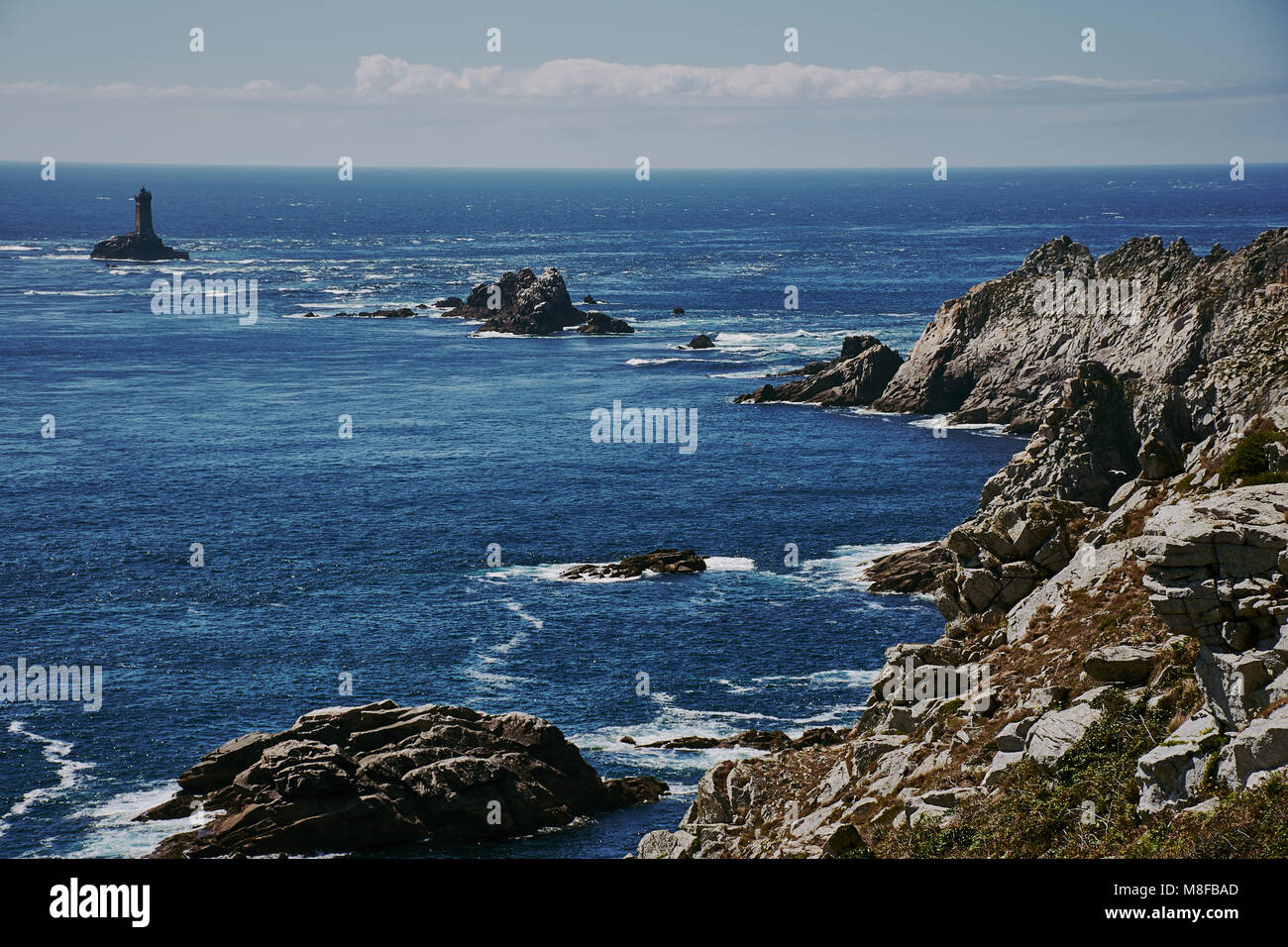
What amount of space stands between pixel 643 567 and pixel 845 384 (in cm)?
6561

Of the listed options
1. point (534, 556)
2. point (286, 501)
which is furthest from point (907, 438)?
point (286, 501)

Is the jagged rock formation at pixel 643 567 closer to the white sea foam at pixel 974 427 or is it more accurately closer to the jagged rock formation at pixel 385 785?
the jagged rock formation at pixel 385 785

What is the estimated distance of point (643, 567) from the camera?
87.7m

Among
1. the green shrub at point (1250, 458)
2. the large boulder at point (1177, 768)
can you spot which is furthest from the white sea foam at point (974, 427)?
the large boulder at point (1177, 768)

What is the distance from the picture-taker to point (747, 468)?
11512 centimetres

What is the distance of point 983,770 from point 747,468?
85499 millimetres

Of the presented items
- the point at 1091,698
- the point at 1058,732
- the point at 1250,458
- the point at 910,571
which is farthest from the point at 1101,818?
the point at 910,571

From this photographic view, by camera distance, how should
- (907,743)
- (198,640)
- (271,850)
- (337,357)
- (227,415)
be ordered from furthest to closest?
(337,357) → (227,415) → (198,640) → (271,850) → (907,743)

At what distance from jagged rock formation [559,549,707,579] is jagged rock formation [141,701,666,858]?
27922 millimetres

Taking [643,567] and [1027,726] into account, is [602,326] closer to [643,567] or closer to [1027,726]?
[643,567]

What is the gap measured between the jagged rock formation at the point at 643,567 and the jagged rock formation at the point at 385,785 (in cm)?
2792

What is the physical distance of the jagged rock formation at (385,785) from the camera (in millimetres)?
53344
